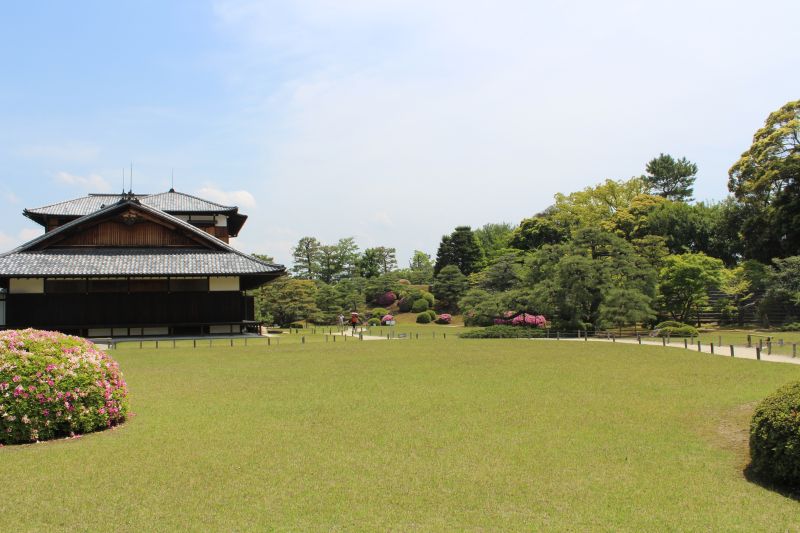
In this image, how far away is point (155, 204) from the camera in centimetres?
3697

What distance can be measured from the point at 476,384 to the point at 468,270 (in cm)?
5529

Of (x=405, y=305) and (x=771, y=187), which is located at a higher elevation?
(x=771, y=187)

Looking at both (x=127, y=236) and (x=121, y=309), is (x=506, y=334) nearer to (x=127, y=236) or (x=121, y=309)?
(x=121, y=309)

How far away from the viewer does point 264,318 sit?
4394 cm

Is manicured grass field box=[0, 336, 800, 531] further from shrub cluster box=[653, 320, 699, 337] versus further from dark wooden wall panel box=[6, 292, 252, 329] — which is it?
shrub cluster box=[653, 320, 699, 337]

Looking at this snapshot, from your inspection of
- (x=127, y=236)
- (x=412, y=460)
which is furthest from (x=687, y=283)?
(x=412, y=460)

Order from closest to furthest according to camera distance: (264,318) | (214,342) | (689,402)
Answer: (689,402) → (214,342) → (264,318)

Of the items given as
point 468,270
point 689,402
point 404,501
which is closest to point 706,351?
point 689,402

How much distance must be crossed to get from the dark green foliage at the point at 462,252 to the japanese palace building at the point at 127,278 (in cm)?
3946

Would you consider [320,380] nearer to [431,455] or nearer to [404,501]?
[431,455]

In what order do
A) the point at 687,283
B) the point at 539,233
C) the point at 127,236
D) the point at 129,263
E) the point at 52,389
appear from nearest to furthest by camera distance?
the point at 52,389, the point at 129,263, the point at 127,236, the point at 687,283, the point at 539,233

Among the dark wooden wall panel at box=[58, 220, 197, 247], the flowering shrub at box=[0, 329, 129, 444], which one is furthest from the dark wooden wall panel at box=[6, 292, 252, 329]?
the flowering shrub at box=[0, 329, 129, 444]

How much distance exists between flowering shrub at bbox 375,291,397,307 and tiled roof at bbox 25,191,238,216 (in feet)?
94.4

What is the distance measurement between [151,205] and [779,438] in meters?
36.6
